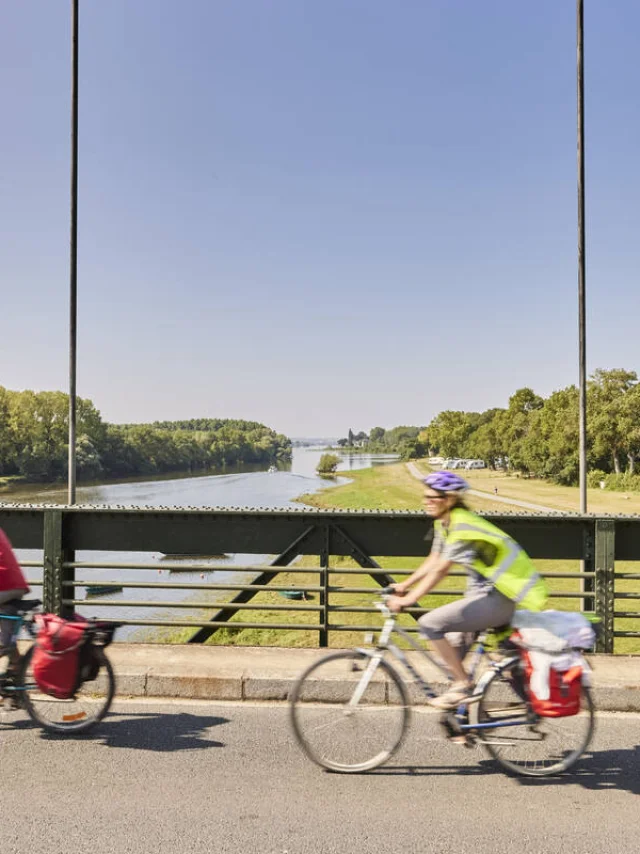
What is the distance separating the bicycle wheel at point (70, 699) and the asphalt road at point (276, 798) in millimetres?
89

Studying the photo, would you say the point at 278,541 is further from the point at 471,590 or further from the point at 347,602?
the point at 347,602

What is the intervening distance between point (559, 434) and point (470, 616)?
65.9 m

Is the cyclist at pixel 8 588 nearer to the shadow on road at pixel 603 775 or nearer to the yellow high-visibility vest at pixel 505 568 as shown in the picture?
the yellow high-visibility vest at pixel 505 568

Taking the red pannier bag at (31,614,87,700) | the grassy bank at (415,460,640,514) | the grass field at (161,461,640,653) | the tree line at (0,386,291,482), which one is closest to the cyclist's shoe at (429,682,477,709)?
the grass field at (161,461,640,653)

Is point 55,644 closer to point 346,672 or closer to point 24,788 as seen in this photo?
point 24,788

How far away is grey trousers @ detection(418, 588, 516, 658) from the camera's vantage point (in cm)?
371

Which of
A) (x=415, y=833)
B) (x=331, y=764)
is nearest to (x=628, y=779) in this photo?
(x=415, y=833)

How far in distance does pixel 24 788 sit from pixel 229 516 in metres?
2.94

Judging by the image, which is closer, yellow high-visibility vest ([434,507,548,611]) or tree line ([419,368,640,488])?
yellow high-visibility vest ([434,507,548,611])

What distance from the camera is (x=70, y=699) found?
14.3 ft

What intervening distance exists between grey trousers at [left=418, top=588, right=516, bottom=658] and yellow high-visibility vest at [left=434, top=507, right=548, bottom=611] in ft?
0.22

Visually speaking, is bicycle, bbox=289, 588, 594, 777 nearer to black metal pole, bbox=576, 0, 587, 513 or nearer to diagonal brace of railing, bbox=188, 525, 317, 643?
diagonal brace of railing, bbox=188, 525, 317, 643

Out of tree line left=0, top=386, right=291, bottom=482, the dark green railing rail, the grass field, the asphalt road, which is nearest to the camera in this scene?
the asphalt road

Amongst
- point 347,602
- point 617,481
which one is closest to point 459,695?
point 347,602
